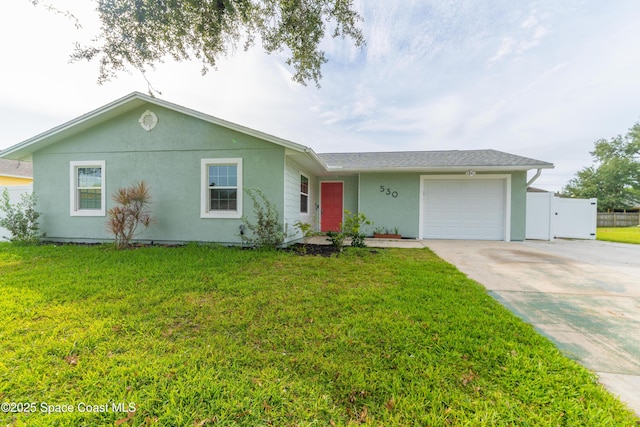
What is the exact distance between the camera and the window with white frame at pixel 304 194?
8.66m

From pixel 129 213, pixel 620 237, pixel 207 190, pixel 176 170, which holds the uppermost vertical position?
pixel 176 170

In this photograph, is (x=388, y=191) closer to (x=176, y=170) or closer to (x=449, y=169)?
(x=449, y=169)

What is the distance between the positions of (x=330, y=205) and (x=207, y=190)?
208 inches

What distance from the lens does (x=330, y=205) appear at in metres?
10.7

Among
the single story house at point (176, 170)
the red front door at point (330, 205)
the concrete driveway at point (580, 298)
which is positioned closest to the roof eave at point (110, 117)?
the single story house at point (176, 170)

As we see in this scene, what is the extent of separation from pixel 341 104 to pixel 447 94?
13.7 feet

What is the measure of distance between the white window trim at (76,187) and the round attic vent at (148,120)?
170 cm

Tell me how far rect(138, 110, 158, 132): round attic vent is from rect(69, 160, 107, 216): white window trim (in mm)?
1696

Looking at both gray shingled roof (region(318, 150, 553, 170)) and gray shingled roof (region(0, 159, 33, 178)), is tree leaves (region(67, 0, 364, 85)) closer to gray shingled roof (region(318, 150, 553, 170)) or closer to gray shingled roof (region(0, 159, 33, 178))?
gray shingled roof (region(318, 150, 553, 170))

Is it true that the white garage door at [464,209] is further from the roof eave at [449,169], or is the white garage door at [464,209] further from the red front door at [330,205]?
the red front door at [330,205]

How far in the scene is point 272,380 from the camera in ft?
5.73

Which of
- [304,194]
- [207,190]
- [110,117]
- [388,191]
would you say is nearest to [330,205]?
[304,194]

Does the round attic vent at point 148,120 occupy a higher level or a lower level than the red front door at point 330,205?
higher

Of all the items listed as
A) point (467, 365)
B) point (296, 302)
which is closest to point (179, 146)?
point (296, 302)
